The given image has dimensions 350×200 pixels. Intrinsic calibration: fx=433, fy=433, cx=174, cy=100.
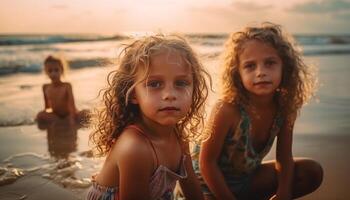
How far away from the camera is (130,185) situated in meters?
2.27

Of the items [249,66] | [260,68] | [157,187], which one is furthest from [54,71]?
[157,187]

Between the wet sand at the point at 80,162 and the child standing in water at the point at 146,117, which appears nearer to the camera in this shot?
the child standing in water at the point at 146,117

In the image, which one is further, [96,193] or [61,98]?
[61,98]

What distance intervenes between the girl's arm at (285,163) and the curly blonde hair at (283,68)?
0.12m

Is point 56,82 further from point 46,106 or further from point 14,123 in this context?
point 14,123

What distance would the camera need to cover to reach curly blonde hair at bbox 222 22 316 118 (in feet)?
10.3

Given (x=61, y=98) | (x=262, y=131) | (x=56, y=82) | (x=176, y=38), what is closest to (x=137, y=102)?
(x=176, y=38)

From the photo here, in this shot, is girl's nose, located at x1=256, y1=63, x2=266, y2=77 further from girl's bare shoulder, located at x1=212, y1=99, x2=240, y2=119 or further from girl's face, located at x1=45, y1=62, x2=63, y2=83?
girl's face, located at x1=45, y1=62, x2=63, y2=83

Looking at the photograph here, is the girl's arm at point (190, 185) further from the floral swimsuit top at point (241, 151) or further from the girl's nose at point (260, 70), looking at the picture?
the girl's nose at point (260, 70)

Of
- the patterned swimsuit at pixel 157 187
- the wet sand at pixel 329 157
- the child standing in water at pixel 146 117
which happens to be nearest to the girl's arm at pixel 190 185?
the child standing in water at pixel 146 117

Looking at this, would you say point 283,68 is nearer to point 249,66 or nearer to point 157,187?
point 249,66

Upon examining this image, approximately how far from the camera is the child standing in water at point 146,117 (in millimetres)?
2285

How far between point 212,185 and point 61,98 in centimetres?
449

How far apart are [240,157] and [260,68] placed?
65 cm
